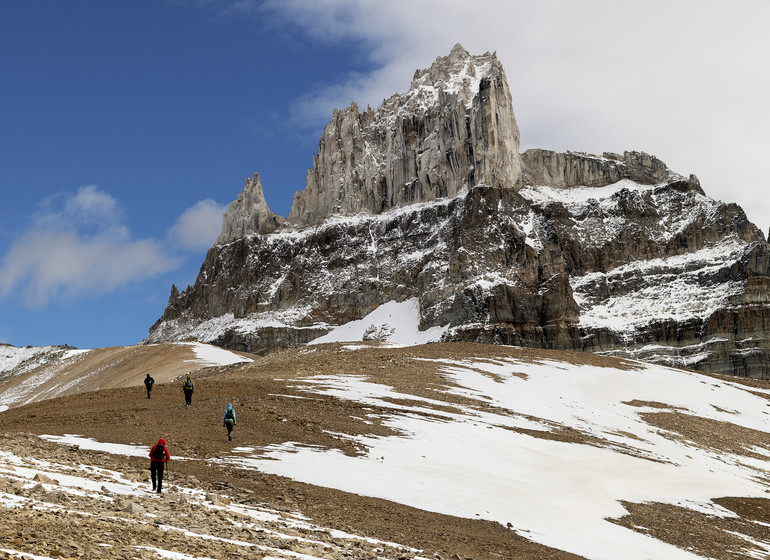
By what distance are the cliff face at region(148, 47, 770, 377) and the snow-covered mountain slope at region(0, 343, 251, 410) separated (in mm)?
65134

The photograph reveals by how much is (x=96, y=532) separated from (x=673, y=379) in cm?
5099

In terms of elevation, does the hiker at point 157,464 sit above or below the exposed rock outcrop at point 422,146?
below

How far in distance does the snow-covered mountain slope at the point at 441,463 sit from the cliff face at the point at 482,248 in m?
95.7

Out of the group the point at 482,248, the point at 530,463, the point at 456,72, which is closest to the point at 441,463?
the point at 530,463

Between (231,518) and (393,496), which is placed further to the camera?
(393,496)

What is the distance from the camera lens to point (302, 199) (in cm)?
18962

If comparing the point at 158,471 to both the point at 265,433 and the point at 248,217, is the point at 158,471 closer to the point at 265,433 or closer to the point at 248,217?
the point at 265,433

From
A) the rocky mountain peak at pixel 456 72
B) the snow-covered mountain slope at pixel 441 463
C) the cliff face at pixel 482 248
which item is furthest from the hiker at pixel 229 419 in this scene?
the rocky mountain peak at pixel 456 72

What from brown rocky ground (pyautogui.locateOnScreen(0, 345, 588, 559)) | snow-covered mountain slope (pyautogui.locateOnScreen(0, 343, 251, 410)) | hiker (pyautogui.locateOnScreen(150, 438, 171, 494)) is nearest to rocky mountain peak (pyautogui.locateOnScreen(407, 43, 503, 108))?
snow-covered mountain slope (pyautogui.locateOnScreen(0, 343, 251, 410))

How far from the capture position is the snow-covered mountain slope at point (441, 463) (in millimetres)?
16203

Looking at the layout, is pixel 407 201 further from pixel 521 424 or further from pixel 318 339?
pixel 521 424

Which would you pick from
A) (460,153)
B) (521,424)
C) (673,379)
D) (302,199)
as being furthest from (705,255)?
(521,424)

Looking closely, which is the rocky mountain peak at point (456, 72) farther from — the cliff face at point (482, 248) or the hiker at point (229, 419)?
the hiker at point (229, 419)

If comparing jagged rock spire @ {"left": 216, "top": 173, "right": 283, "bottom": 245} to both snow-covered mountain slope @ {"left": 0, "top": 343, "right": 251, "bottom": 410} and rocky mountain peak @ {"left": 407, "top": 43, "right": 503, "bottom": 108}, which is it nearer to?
rocky mountain peak @ {"left": 407, "top": 43, "right": 503, "bottom": 108}
